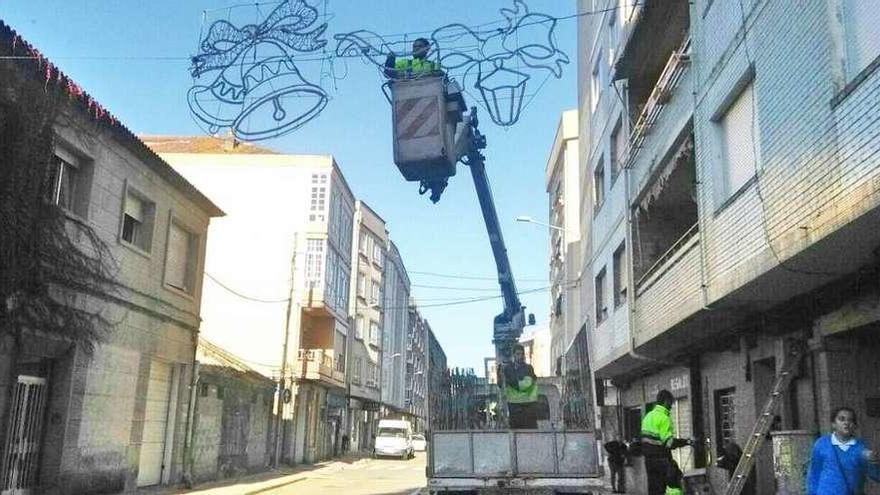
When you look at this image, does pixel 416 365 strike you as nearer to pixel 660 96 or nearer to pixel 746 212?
pixel 660 96

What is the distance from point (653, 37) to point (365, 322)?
130 feet

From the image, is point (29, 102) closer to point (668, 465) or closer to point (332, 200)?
point (668, 465)

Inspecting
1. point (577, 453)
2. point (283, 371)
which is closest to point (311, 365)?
point (283, 371)

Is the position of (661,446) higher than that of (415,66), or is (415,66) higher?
(415,66)

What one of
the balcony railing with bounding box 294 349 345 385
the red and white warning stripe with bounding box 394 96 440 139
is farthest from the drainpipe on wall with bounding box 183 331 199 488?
the balcony railing with bounding box 294 349 345 385

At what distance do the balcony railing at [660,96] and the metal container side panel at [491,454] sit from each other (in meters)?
5.99

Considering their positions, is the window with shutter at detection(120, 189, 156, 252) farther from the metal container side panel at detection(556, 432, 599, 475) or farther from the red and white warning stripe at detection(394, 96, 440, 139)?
the metal container side panel at detection(556, 432, 599, 475)

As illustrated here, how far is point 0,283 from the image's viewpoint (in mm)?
11570

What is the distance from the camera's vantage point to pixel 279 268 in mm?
35500

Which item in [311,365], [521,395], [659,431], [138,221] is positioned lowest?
[659,431]

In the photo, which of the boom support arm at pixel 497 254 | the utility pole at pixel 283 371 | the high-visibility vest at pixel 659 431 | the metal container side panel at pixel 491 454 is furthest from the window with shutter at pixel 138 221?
the utility pole at pixel 283 371

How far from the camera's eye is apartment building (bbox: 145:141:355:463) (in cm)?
3491

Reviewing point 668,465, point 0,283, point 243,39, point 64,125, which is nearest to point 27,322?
point 0,283

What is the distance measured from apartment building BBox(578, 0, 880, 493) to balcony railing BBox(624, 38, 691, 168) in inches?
1.4
